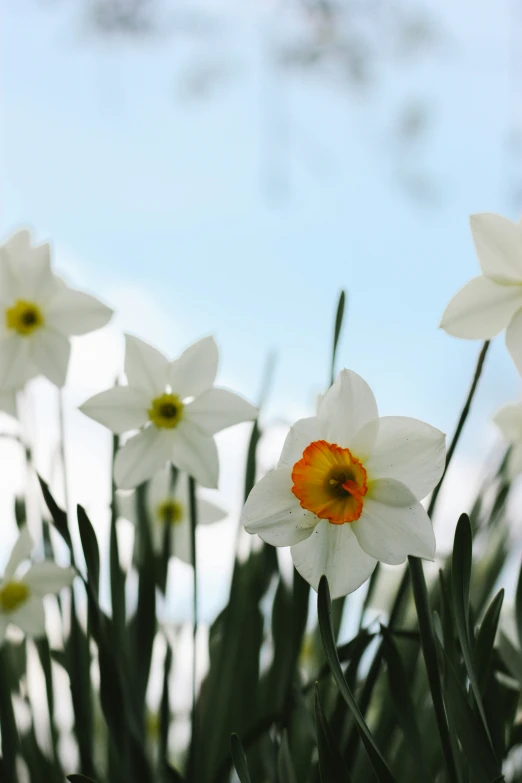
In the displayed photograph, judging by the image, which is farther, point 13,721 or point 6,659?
point 6,659

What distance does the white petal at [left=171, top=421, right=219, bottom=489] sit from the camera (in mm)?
917

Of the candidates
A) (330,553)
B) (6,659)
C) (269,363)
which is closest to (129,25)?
(269,363)

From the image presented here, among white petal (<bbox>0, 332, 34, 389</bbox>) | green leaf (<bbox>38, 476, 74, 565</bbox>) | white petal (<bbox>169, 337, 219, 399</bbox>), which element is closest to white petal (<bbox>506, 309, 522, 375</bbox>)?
white petal (<bbox>169, 337, 219, 399</bbox>)

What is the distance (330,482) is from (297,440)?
51 mm

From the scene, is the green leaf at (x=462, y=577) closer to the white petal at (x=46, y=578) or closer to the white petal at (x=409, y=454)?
the white petal at (x=409, y=454)

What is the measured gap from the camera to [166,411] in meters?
0.97

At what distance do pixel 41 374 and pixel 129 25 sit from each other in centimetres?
372

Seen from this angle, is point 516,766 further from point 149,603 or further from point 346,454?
point 346,454

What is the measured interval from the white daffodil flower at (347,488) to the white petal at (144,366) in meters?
0.36

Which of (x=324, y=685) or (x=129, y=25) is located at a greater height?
(x=129, y=25)

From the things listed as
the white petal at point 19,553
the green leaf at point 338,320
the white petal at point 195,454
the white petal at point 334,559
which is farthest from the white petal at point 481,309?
the white petal at point 19,553

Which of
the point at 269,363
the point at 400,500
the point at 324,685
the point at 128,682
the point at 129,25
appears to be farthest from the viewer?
the point at 129,25

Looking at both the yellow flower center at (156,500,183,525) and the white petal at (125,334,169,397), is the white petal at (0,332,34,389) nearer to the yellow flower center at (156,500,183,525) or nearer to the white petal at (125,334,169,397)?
the white petal at (125,334,169,397)

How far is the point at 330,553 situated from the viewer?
643mm
